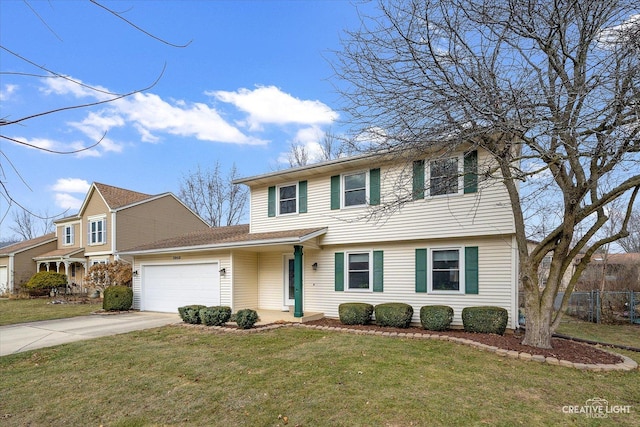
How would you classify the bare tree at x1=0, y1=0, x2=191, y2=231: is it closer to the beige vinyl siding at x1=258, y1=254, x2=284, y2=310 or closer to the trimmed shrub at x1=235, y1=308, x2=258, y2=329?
the trimmed shrub at x1=235, y1=308, x2=258, y2=329

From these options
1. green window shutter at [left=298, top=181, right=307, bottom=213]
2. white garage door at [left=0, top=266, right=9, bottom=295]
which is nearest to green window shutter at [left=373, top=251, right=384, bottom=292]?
green window shutter at [left=298, top=181, right=307, bottom=213]

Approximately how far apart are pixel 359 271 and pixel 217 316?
4.56m

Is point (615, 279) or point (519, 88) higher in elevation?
point (519, 88)

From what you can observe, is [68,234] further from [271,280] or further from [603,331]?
[603,331]

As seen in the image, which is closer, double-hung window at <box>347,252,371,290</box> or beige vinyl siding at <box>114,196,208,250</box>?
double-hung window at <box>347,252,371,290</box>

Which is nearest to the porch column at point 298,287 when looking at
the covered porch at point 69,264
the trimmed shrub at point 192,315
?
the trimmed shrub at point 192,315

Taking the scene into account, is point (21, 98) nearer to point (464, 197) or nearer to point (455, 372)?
point (455, 372)

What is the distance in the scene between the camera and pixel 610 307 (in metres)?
13.2

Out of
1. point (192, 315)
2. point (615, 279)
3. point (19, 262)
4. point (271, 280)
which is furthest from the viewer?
point (19, 262)

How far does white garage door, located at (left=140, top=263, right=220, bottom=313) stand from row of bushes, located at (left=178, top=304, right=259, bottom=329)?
2.06 metres

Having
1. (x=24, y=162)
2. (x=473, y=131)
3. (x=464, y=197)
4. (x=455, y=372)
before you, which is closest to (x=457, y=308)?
(x=464, y=197)

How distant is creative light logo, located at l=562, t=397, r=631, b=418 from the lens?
4609mm

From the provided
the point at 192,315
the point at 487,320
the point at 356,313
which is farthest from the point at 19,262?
the point at 487,320

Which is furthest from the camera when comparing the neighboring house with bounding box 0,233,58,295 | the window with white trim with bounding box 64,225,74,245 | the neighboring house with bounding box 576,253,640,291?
the neighboring house with bounding box 0,233,58,295
